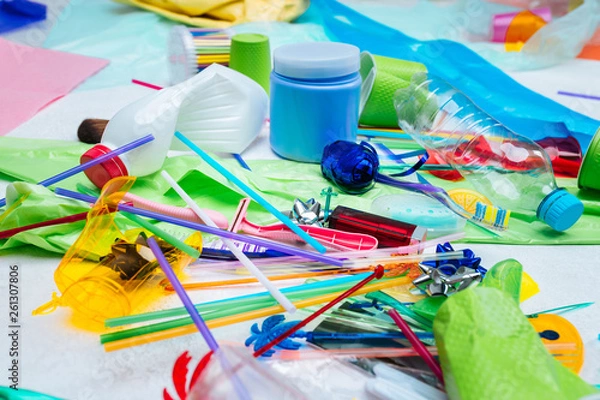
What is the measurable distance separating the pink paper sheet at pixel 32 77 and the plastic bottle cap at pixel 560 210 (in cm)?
95

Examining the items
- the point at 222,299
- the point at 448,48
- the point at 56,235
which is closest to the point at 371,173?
the point at 222,299

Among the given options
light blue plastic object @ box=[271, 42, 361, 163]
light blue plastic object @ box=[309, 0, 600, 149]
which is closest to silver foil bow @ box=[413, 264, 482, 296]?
light blue plastic object @ box=[271, 42, 361, 163]

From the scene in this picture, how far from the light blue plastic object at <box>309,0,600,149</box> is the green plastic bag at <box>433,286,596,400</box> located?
66 cm

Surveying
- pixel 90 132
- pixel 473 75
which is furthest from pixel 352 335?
pixel 473 75

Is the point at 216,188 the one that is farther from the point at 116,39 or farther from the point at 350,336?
the point at 116,39

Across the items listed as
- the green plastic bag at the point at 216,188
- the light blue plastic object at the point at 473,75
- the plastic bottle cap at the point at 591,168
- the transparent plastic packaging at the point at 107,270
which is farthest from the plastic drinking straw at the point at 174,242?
the light blue plastic object at the point at 473,75

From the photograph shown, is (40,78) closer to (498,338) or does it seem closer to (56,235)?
(56,235)

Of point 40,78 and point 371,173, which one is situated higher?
point 371,173

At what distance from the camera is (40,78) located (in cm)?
140

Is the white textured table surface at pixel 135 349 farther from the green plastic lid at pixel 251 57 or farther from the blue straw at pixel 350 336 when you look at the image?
the green plastic lid at pixel 251 57

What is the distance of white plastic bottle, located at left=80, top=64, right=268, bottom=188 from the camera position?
932 millimetres

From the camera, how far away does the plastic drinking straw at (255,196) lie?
31.1 inches

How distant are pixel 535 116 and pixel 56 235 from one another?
900 millimetres

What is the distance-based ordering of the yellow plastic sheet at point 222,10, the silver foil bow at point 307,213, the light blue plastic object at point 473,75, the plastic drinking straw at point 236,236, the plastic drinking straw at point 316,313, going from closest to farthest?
the plastic drinking straw at point 316,313
the plastic drinking straw at point 236,236
the silver foil bow at point 307,213
the light blue plastic object at point 473,75
the yellow plastic sheet at point 222,10
